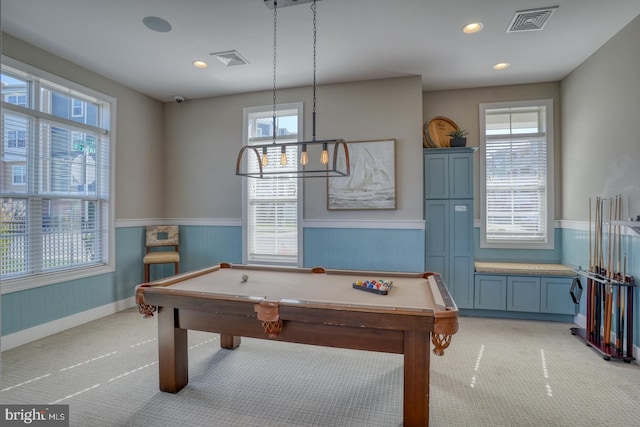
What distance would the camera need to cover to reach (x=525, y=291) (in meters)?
4.18

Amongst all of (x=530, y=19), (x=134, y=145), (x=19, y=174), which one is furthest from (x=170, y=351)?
(x=530, y=19)

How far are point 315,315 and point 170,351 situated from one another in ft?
4.15

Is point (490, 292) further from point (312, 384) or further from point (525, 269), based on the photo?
point (312, 384)

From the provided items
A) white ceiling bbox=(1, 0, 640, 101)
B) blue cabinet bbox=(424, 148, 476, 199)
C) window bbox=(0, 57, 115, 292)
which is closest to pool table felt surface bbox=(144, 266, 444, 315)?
blue cabinet bbox=(424, 148, 476, 199)

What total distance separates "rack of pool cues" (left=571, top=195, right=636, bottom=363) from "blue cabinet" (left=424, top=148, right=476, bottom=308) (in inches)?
45.6

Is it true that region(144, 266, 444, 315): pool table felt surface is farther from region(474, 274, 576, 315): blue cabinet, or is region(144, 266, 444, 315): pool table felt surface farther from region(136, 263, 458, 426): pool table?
region(474, 274, 576, 315): blue cabinet

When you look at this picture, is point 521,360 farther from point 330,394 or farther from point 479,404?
point 330,394

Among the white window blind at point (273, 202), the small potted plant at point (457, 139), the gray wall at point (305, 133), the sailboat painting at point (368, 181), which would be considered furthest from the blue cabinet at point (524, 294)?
the white window blind at point (273, 202)

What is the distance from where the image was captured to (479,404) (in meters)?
2.53

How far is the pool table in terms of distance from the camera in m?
2.10

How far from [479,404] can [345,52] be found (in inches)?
134

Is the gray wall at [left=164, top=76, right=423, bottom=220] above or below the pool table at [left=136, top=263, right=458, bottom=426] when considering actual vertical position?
above

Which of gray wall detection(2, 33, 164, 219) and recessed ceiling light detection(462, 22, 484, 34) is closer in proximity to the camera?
recessed ceiling light detection(462, 22, 484, 34)

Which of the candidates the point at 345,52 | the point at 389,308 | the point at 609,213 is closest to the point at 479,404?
the point at 389,308
